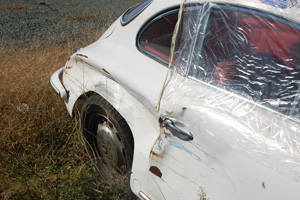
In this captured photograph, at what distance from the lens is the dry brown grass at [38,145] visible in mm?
1972

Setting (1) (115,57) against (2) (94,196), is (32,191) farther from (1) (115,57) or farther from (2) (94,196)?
(1) (115,57)

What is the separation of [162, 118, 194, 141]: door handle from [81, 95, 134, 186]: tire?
1.62 ft

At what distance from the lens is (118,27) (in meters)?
2.17

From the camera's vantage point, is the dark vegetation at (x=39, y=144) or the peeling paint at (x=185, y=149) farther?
the dark vegetation at (x=39, y=144)

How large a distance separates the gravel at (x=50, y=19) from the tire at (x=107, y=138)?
3.45 meters

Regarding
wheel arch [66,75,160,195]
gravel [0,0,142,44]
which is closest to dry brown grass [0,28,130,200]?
wheel arch [66,75,160,195]

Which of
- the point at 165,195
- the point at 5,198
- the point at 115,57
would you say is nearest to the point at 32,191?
the point at 5,198

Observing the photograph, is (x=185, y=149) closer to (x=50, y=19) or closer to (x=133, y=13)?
(x=133, y=13)

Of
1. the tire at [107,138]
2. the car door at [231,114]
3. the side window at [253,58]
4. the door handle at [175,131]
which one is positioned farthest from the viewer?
the tire at [107,138]

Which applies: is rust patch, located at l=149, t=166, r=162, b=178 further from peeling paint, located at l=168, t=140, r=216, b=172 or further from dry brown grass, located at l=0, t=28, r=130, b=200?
dry brown grass, located at l=0, t=28, r=130, b=200

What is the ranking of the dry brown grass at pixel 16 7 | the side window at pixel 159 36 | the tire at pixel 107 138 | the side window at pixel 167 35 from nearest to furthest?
the side window at pixel 167 35
the side window at pixel 159 36
the tire at pixel 107 138
the dry brown grass at pixel 16 7

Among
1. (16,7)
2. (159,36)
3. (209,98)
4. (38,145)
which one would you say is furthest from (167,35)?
(16,7)

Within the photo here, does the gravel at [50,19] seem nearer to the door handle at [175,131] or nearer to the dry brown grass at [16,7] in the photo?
the dry brown grass at [16,7]

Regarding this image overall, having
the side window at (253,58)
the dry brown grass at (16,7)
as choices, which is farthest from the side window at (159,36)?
the dry brown grass at (16,7)
